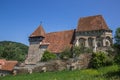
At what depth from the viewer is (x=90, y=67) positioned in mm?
41750

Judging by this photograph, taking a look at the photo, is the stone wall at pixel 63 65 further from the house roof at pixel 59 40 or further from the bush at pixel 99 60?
the house roof at pixel 59 40

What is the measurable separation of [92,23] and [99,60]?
18.5 m

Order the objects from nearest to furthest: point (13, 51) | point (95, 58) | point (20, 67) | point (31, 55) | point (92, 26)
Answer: point (95, 58), point (20, 67), point (92, 26), point (31, 55), point (13, 51)

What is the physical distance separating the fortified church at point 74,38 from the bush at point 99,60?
995 centimetres

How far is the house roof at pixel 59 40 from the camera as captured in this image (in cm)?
5688

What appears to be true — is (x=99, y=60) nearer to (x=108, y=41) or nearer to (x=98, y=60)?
(x=98, y=60)

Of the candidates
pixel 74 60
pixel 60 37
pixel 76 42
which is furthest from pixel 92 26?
pixel 74 60

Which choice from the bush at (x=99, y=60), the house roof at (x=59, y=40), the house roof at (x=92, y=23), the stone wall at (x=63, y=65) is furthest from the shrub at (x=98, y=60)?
the house roof at (x=59, y=40)

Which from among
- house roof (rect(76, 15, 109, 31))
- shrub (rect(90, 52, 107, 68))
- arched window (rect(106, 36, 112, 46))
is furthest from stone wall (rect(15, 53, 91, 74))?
house roof (rect(76, 15, 109, 31))

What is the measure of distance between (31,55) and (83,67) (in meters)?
22.2

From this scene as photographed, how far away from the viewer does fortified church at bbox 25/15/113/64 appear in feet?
177

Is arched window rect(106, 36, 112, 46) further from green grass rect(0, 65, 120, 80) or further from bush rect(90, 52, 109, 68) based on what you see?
green grass rect(0, 65, 120, 80)

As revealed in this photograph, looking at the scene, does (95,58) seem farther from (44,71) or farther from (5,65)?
(5,65)

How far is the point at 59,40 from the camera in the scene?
59750 mm
